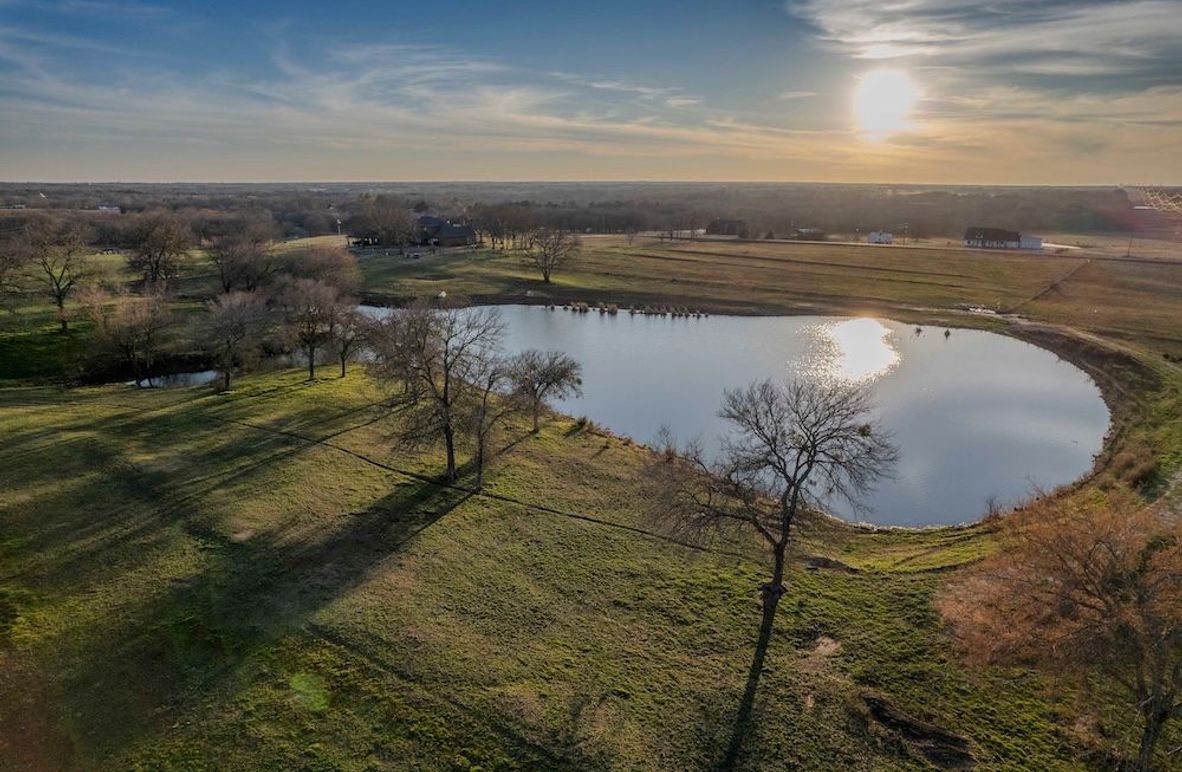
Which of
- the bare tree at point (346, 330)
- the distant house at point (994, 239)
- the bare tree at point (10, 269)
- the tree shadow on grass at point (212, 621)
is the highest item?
the distant house at point (994, 239)

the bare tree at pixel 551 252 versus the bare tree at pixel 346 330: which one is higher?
the bare tree at pixel 551 252

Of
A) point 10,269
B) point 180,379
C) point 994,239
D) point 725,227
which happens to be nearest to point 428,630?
point 180,379

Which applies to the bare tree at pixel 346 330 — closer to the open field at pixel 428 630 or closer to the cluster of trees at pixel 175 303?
the cluster of trees at pixel 175 303

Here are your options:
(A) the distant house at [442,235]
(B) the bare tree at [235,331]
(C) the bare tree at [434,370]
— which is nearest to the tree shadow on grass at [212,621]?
(C) the bare tree at [434,370]

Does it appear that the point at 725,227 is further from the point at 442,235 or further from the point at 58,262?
the point at 58,262

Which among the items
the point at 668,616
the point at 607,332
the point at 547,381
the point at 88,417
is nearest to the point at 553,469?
the point at 547,381

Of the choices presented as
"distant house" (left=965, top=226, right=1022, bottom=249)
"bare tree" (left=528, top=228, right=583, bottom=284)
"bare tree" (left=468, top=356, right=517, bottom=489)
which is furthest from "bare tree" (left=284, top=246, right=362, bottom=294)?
"distant house" (left=965, top=226, right=1022, bottom=249)

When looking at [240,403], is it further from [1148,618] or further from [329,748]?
[1148,618]
